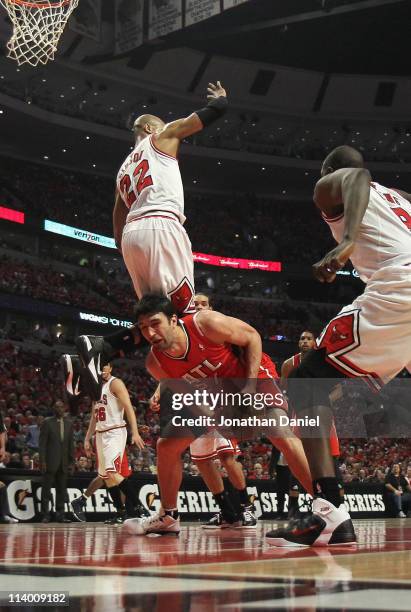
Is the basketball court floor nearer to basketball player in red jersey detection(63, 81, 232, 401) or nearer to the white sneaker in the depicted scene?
the white sneaker

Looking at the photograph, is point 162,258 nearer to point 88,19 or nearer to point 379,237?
point 379,237

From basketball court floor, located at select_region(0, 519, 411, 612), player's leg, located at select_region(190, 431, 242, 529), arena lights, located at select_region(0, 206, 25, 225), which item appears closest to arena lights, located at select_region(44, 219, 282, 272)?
arena lights, located at select_region(0, 206, 25, 225)

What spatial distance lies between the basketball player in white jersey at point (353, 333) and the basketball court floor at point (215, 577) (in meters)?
0.19

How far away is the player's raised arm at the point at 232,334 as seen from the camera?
4.93m

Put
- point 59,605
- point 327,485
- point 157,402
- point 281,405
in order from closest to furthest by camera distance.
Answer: point 59,605, point 327,485, point 281,405, point 157,402

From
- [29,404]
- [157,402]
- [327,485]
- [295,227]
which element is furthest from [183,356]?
[295,227]

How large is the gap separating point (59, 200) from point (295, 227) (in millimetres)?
13696

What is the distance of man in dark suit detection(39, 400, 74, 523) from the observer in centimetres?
1179

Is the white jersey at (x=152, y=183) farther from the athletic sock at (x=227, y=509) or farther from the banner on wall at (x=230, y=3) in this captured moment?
the banner on wall at (x=230, y=3)

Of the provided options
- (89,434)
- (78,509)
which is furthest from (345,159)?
(78,509)

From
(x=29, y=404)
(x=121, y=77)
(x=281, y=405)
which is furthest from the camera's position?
(x=121, y=77)

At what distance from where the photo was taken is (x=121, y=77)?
36.1 meters

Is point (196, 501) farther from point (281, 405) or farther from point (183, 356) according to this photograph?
point (183, 356)

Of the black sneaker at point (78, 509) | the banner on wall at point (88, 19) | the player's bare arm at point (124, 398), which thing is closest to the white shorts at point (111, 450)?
the player's bare arm at point (124, 398)
